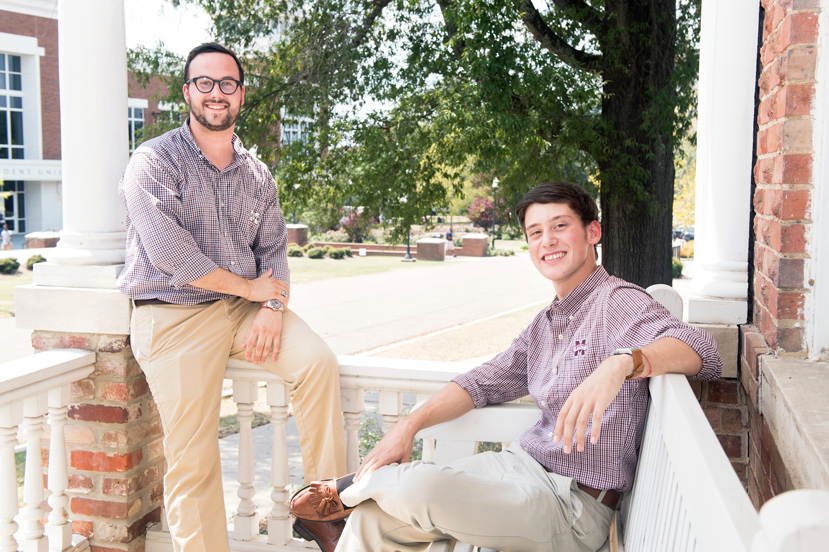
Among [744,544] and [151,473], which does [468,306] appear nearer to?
[151,473]

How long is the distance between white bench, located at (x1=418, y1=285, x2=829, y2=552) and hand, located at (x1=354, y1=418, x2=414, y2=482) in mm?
235

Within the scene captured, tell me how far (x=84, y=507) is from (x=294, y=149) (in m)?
5.34

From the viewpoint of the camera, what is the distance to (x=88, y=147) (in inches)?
116

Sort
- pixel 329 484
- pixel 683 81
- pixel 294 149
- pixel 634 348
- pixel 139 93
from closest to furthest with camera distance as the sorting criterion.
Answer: pixel 634 348
pixel 329 484
pixel 683 81
pixel 294 149
pixel 139 93

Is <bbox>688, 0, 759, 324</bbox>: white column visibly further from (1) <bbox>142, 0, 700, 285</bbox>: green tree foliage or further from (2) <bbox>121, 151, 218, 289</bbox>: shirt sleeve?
(1) <bbox>142, 0, 700, 285</bbox>: green tree foliage

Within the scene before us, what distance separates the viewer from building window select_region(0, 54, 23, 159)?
3159cm

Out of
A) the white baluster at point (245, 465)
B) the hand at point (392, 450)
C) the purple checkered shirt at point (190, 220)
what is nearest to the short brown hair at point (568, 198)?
the hand at point (392, 450)

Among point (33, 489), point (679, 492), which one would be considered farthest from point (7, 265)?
point (679, 492)

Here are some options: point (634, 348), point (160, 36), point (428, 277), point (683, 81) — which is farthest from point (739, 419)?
point (428, 277)

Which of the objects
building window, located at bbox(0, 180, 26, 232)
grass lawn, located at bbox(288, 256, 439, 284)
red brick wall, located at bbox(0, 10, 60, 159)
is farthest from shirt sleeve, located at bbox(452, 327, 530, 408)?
red brick wall, located at bbox(0, 10, 60, 159)

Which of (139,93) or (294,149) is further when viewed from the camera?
(139,93)

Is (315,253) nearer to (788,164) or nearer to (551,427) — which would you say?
(551,427)

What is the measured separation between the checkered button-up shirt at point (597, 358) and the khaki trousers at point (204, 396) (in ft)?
2.45

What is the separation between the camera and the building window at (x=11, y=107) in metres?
31.6
